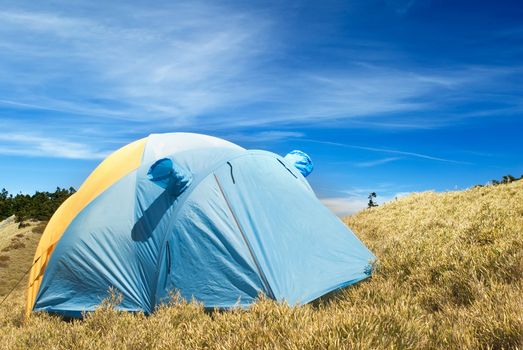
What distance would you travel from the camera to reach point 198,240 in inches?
265

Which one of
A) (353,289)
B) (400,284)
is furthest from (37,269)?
(400,284)

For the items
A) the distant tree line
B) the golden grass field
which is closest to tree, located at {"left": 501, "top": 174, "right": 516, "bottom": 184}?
the golden grass field

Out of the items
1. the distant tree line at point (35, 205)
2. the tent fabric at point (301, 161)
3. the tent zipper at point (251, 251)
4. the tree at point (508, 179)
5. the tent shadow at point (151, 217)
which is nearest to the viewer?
the tent zipper at point (251, 251)

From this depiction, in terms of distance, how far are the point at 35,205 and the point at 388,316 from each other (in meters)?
44.6

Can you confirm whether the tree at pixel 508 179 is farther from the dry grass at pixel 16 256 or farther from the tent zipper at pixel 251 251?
the dry grass at pixel 16 256

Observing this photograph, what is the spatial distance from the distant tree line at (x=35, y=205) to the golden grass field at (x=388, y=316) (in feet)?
103

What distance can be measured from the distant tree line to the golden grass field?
31.5m

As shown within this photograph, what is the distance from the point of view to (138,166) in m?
8.34

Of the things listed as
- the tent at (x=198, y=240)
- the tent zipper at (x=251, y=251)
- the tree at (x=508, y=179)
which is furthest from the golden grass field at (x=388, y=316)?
the tree at (x=508, y=179)

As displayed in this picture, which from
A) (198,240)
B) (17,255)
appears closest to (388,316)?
(198,240)

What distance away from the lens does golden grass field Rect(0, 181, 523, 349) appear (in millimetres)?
3719

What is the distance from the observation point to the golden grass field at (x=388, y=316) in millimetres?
3719

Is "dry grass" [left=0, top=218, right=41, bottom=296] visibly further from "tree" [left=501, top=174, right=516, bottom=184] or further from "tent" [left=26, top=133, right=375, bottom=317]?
"tree" [left=501, top=174, right=516, bottom=184]

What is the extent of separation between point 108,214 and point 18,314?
290 cm
